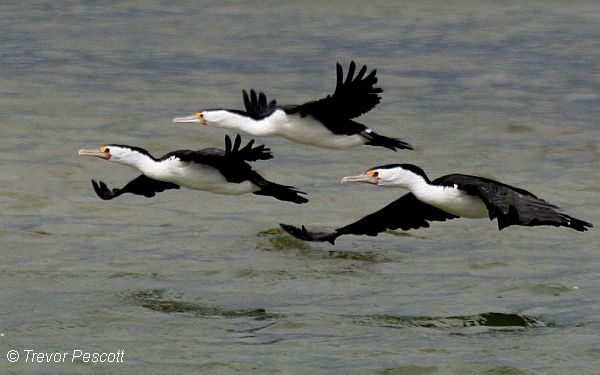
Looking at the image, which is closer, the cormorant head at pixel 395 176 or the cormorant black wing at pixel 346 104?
the cormorant head at pixel 395 176

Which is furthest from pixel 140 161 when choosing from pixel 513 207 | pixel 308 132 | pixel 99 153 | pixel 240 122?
pixel 513 207

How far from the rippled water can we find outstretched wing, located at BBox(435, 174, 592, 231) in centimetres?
94

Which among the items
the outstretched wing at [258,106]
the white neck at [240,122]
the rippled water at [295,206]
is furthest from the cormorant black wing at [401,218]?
the outstretched wing at [258,106]

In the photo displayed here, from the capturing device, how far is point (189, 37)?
94.8 feet

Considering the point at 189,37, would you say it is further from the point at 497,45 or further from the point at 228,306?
the point at 228,306

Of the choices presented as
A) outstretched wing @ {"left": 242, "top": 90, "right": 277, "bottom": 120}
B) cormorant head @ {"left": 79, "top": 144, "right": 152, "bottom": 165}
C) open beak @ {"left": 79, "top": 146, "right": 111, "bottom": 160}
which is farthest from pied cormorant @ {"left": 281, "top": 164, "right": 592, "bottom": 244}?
open beak @ {"left": 79, "top": 146, "right": 111, "bottom": 160}

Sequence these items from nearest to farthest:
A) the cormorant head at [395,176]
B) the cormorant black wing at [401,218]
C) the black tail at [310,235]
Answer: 1. the cormorant head at [395,176]
2. the cormorant black wing at [401,218]
3. the black tail at [310,235]

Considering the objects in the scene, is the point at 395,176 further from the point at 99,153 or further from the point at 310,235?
the point at 99,153

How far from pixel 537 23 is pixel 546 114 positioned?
19.6 ft

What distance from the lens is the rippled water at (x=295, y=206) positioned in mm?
14055

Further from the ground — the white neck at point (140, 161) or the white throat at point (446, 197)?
the white neck at point (140, 161)

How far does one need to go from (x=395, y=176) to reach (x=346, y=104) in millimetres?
1412

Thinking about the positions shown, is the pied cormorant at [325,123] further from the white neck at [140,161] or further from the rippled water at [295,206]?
the white neck at [140,161]
